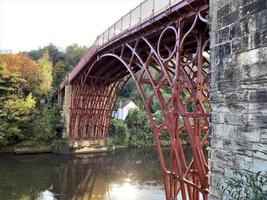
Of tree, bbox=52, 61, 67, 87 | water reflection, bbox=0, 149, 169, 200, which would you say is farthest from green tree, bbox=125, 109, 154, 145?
tree, bbox=52, 61, 67, 87

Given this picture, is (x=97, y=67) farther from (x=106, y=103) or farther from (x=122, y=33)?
(x=122, y=33)

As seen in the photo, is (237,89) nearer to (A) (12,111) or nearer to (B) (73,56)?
(A) (12,111)

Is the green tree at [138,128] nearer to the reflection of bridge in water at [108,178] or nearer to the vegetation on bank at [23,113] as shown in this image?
the reflection of bridge in water at [108,178]

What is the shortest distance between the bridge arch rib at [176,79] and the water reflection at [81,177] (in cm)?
336

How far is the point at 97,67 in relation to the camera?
26734mm

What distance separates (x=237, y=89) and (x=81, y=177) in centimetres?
1841

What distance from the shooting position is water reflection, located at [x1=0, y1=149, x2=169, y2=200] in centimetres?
1806

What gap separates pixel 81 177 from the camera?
2262cm

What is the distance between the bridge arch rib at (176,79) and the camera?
10758 mm

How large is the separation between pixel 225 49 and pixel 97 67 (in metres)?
21.2

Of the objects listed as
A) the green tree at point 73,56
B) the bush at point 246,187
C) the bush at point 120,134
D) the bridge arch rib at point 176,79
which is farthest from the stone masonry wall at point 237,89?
the green tree at point 73,56

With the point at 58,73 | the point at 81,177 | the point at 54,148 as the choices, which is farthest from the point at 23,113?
the point at 58,73

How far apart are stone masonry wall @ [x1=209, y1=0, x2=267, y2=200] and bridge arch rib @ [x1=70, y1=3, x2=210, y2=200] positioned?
3714 mm

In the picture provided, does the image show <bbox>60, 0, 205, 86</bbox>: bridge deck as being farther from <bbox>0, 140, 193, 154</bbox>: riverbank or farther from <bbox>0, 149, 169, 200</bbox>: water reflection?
<bbox>0, 140, 193, 154</bbox>: riverbank
